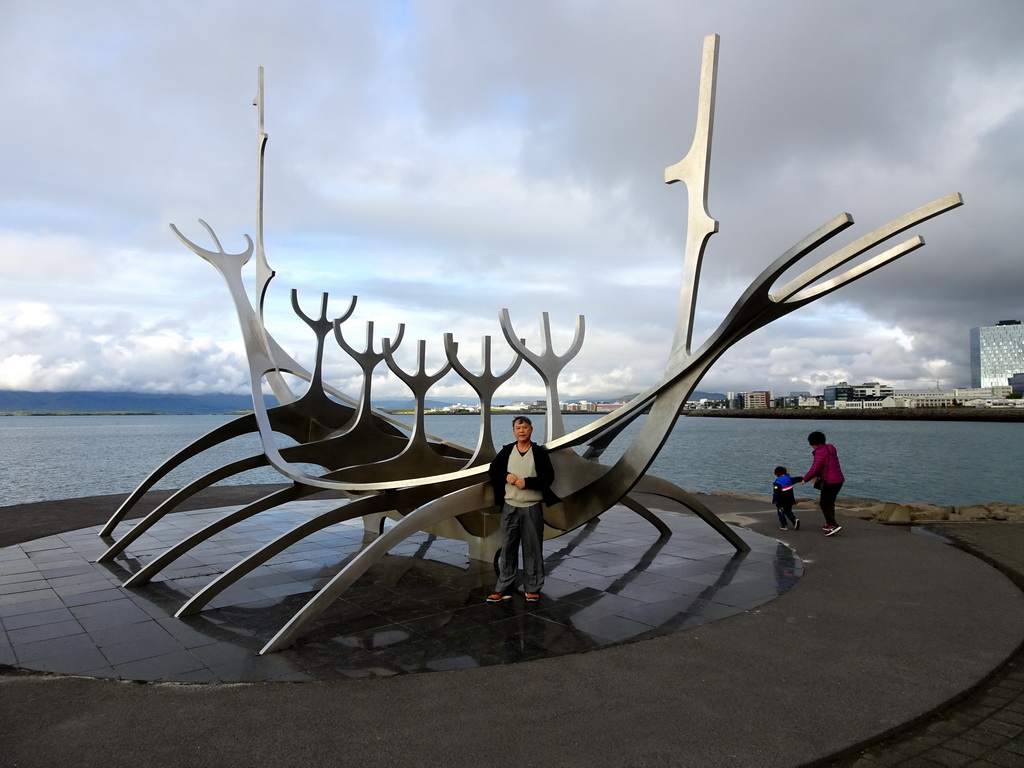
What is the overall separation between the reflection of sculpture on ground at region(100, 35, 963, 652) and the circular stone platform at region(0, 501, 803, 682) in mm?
411

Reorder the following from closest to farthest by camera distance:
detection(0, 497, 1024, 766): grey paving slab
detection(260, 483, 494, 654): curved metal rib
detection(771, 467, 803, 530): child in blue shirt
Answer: detection(0, 497, 1024, 766): grey paving slab → detection(260, 483, 494, 654): curved metal rib → detection(771, 467, 803, 530): child in blue shirt

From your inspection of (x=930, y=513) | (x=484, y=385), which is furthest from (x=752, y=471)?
(x=484, y=385)

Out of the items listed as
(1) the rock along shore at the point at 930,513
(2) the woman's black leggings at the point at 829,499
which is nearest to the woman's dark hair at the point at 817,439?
(2) the woman's black leggings at the point at 829,499

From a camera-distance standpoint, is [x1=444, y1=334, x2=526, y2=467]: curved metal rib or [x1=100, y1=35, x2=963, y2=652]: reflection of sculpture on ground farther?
[x1=444, y1=334, x2=526, y2=467]: curved metal rib

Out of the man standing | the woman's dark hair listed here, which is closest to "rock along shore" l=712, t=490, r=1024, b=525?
the woman's dark hair

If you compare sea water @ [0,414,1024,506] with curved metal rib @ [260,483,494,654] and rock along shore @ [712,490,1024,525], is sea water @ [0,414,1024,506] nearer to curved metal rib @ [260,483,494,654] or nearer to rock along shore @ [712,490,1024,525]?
rock along shore @ [712,490,1024,525]

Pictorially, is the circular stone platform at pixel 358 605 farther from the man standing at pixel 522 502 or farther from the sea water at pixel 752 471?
the sea water at pixel 752 471

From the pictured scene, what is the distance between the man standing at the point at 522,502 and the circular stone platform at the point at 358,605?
0.25m

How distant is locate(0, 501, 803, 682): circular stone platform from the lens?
5.51 meters

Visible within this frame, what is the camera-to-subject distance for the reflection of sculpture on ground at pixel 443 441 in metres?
6.01

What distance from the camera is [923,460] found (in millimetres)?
42094

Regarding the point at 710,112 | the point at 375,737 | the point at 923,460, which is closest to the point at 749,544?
the point at 710,112

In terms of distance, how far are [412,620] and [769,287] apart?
4411mm

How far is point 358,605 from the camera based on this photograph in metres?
7.08
